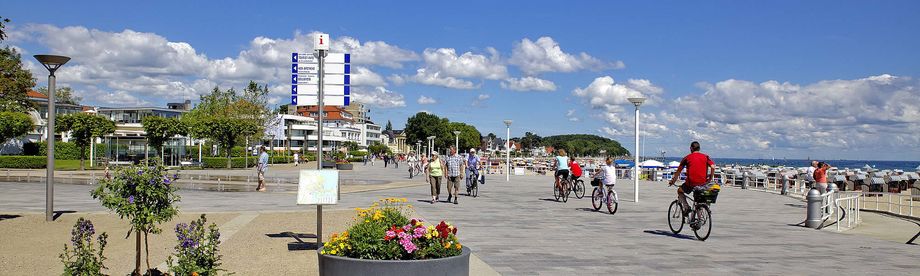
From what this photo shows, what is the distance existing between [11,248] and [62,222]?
3.35 m

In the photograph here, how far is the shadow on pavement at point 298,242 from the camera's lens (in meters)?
9.76

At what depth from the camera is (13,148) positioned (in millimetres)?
69500

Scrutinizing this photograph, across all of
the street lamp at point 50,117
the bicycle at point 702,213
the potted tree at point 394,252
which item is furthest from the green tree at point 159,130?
the potted tree at point 394,252

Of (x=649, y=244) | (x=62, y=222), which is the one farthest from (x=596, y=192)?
(x=62, y=222)

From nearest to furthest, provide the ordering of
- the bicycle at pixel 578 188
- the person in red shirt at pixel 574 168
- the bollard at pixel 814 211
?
the bollard at pixel 814 211, the person in red shirt at pixel 574 168, the bicycle at pixel 578 188

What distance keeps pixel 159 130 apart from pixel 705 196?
149 ft

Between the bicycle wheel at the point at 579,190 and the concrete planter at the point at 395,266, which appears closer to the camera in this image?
the concrete planter at the point at 395,266

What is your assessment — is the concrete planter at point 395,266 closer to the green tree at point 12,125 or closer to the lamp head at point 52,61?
the lamp head at point 52,61

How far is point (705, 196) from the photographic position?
38.3 ft

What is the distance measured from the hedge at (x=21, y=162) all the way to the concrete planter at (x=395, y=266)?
4660 centimetres

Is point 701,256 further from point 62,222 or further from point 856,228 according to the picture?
point 62,222

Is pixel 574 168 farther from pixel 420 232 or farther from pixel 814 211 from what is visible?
pixel 420 232

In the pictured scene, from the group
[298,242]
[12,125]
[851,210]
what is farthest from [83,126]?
[851,210]

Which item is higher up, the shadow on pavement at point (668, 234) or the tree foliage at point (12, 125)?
the tree foliage at point (12, 125)
